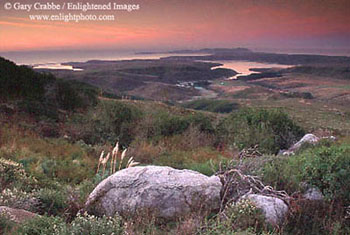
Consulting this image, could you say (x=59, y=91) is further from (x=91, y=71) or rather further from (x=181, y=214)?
(x=91, y=71)

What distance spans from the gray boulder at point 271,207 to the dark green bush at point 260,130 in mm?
6279

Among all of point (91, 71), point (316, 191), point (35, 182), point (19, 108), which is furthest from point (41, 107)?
point (91, 71)

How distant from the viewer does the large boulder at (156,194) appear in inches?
197

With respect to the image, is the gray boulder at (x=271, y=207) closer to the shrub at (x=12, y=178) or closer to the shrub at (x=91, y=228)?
the shrub at (x=91, y=228)

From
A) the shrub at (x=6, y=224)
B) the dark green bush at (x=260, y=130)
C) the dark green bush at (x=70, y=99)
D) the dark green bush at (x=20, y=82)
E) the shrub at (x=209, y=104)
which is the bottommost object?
the shrub at (x=209, y=104)

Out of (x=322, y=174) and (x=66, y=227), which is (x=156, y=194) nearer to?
(x=66, y=227)

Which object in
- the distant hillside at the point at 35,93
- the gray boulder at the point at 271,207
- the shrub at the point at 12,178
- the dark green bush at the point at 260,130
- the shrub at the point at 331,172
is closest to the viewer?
the gray boulder at the point at 271,207

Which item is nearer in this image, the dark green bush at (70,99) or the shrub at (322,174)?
the shrub at (322,174)

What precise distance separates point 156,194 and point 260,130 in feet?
27.9

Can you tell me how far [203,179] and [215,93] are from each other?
2340 inches

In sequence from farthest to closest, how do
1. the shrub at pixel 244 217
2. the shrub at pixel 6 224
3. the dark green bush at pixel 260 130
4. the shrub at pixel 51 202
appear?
1. the dark green bush at pixel 260 130
2. the shrub at pixel 51 202
3. the shrub at pixel 244 217
4. the shrub at pixel 6 224

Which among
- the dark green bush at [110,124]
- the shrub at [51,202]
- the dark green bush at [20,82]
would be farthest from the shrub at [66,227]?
the dark green bush at [20,82]

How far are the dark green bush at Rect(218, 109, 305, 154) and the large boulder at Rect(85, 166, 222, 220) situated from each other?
651 centimetres

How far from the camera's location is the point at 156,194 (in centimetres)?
511
